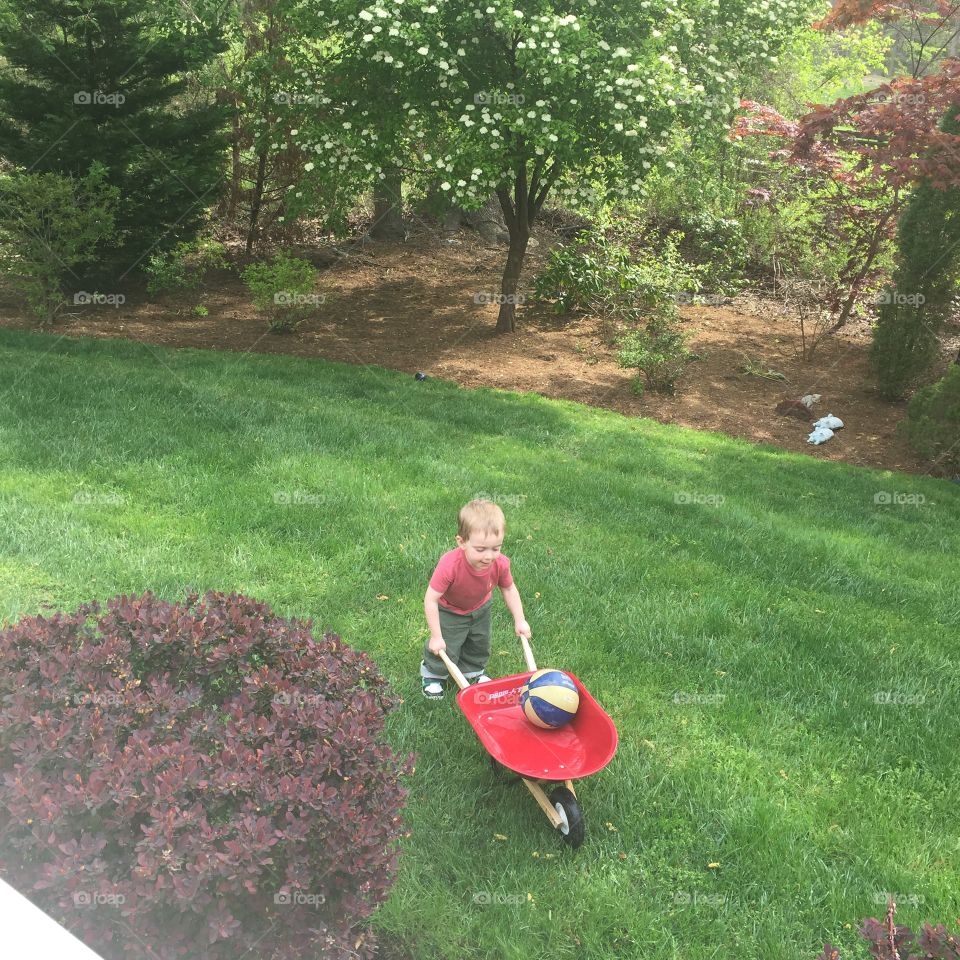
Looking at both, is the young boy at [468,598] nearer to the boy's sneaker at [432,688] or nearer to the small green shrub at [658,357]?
the boy's sneaker at [432,688]

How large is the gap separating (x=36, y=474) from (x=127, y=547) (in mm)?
1293

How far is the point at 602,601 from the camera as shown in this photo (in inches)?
178

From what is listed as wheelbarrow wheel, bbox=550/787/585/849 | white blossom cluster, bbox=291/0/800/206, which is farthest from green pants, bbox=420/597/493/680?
white blossom cluster, bbox=291/0/800/206

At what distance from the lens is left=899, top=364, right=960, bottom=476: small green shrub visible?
822cm

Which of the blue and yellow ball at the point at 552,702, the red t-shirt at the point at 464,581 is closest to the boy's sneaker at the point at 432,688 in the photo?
the red t-shirt at the point at 464,581

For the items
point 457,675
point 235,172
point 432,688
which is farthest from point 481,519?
point 235,172

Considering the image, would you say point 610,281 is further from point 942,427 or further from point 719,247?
point 942,427

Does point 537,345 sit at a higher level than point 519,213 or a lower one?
lower

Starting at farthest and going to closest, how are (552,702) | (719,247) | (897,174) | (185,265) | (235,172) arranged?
(719,247), (235,172), (185,265), (897,174), (552,702)

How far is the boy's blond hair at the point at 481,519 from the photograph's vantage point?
3293 millimetres

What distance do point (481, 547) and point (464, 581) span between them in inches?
8.9

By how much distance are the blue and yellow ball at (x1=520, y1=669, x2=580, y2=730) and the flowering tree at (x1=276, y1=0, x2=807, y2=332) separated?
7.01 m

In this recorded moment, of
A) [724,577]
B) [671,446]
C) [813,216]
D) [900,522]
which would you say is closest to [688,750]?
[724,577]

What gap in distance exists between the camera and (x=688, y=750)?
340cm
